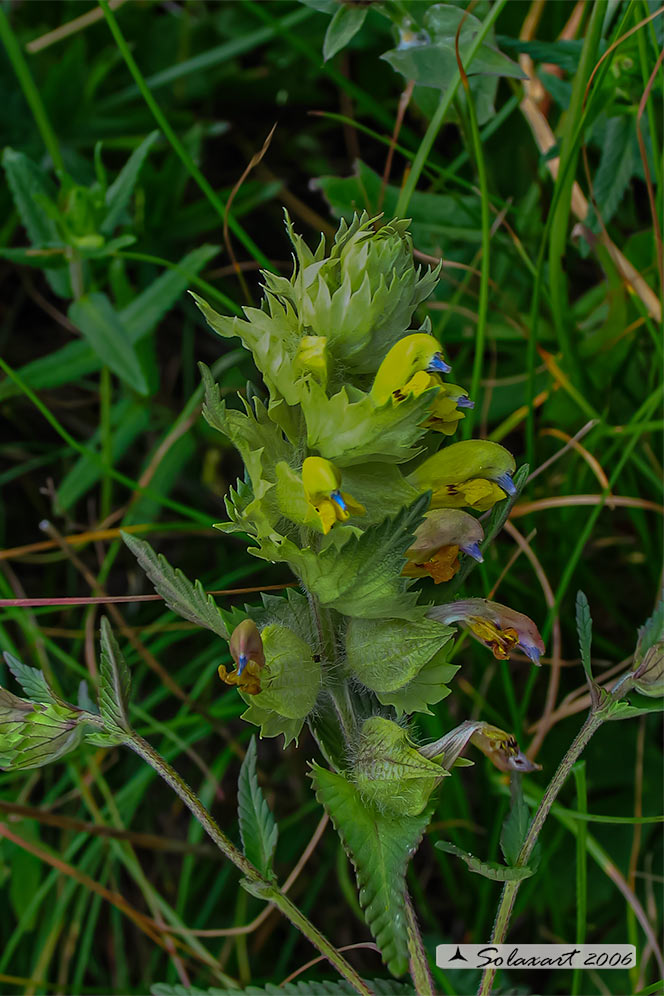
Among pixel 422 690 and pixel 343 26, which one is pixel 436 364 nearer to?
pixel 422 690

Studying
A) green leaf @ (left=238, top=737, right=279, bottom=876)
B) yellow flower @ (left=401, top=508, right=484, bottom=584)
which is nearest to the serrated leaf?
green leaf @ (left=238, top=737, right=279, bottom=876)

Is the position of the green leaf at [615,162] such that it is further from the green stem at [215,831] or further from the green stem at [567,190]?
the green stem at [215,831]

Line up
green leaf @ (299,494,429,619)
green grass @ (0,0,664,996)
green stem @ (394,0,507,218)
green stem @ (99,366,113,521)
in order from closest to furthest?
green leaf @ (299,494,429,619), green stem @ (394,0,507,218), green grass @ (0,0,664,996), green stem @ (99,366,113,521)

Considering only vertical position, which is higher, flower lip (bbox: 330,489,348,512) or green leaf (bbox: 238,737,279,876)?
flower lip (bbox: 330,489,348,512)

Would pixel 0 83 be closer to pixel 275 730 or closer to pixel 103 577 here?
pixel 103 577

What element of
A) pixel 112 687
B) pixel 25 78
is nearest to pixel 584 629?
pixel 112 687

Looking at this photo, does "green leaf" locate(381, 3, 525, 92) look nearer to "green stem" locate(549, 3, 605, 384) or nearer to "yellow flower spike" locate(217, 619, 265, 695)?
"green stem" locate(549, 3, 605, 384)
